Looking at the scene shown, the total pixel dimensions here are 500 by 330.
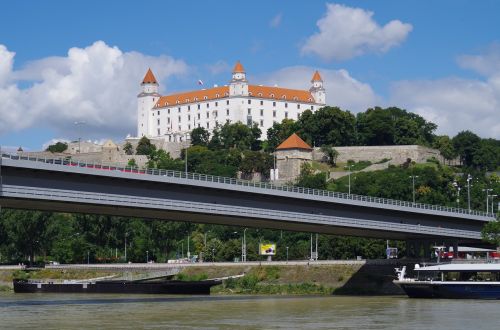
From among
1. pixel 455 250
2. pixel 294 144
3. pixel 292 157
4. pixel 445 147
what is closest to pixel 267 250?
pixel 455 250

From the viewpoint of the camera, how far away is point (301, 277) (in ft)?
314

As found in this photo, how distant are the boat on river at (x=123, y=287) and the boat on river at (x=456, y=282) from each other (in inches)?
750

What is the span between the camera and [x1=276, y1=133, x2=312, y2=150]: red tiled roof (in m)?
186

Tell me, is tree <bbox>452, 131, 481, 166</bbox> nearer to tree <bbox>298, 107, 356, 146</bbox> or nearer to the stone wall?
the stone wall

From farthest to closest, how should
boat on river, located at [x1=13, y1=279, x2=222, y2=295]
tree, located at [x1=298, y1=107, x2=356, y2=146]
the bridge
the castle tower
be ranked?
tree, located at [x1=298, y1=107, x2=356, y2=146] < the castle tower < boat on river, located at [x1=13, y1=279, x2=222, y2=295] < the bridge

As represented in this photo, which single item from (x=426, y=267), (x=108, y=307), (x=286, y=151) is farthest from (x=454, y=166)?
(x=108, y=307)

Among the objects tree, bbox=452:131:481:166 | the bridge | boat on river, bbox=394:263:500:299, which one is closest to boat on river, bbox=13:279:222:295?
the bridge

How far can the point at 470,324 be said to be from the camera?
52.4 meters

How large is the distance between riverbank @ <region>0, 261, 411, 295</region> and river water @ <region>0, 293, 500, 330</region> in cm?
1494

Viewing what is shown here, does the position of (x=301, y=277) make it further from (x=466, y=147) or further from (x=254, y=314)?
(x=466, y=147)

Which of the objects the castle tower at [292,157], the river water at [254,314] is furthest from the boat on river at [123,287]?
the castle tower at [292,157]

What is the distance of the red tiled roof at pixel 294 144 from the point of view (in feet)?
611

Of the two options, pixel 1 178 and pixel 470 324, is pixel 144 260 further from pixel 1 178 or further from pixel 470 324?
pixel 470 324

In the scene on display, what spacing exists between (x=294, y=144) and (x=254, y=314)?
12782 cm
